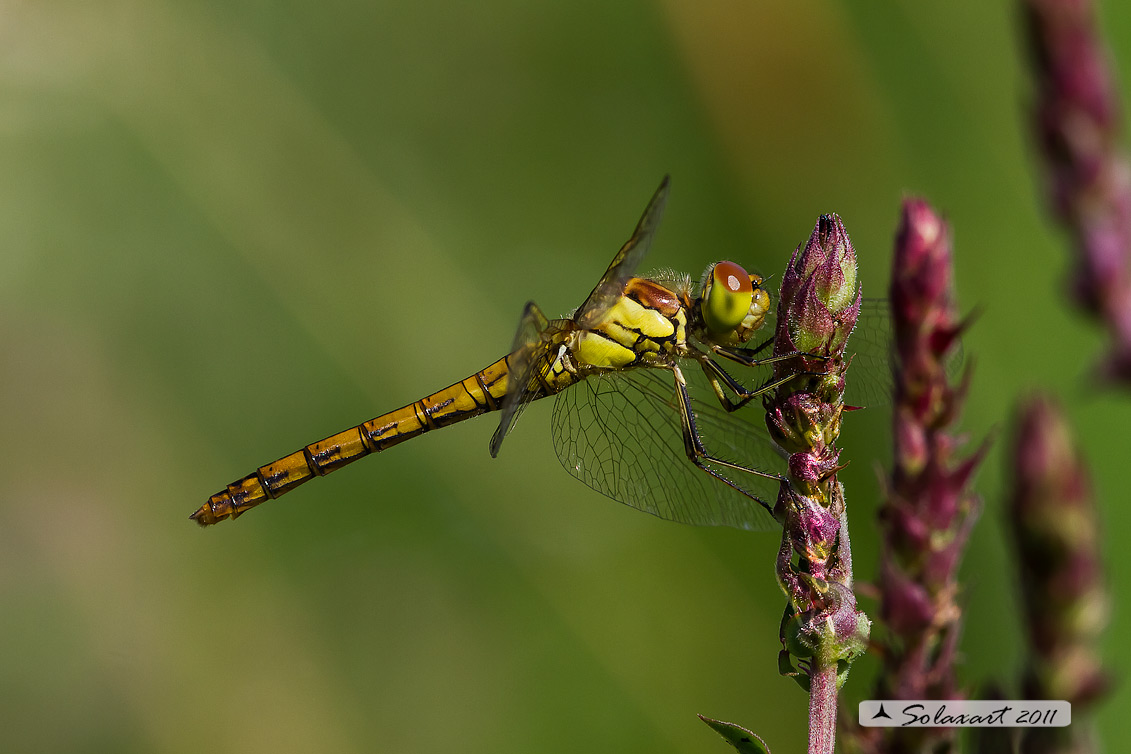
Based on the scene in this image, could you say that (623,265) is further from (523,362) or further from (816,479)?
(816,479)

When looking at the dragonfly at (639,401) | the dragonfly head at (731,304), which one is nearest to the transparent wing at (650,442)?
the dragonfly at (639,401)

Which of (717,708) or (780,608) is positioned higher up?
(780,608)

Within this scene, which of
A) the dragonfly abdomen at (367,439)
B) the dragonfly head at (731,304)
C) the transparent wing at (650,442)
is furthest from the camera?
the dragonfly abdomen at (367,439)

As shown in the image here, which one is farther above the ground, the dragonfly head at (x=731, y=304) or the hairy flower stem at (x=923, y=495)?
the dragonfly head at (x=731, y=304)

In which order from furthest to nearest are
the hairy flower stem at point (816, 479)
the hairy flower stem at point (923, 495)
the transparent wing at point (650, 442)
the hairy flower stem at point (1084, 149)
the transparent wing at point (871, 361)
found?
the transparent wing at point (650, 442) < the transparent wing at point (871, 361) < the hairy flower stem at point (816, 479) < the hairy flower stem at point (923, 495) < the hairy flower stem at point (1084, 149)

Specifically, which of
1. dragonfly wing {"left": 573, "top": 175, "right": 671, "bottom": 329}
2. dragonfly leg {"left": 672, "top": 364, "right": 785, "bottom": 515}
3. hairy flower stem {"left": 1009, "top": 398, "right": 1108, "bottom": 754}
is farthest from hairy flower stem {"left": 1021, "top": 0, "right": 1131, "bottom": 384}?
dragonfly leg {"left": 672, "top": 364, "right": 785, "bottom": 515}

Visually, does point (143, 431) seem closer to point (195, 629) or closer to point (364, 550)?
point (195, 629)

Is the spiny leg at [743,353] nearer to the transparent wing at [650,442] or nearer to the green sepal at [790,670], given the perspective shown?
the transparent wing at [650,442]

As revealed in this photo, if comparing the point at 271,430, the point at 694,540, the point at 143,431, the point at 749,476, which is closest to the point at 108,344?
the point at 143,431
